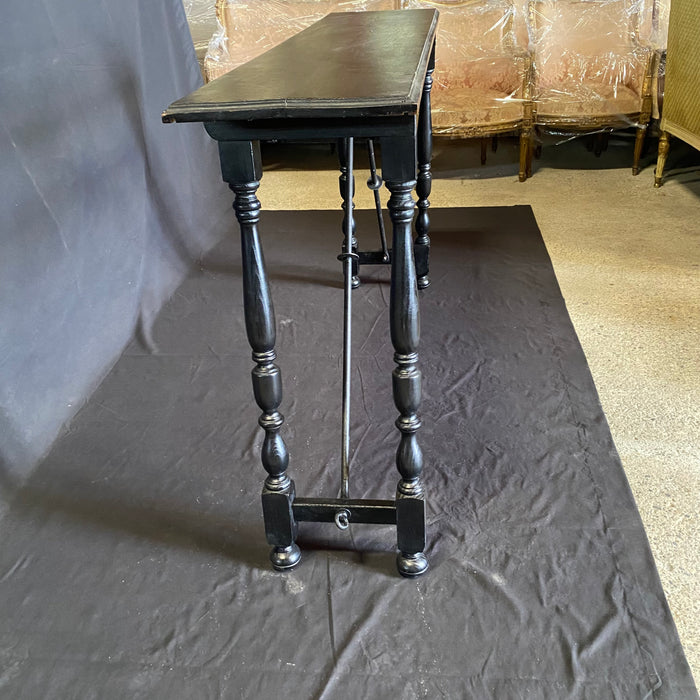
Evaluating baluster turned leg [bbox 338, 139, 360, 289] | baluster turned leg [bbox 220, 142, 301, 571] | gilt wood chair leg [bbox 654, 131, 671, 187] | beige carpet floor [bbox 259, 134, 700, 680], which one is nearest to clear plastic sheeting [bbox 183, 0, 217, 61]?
beige carpet floor [bbox 259, 134, 700, 680]

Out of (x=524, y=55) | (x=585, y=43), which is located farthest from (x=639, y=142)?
(x=524, y=55)

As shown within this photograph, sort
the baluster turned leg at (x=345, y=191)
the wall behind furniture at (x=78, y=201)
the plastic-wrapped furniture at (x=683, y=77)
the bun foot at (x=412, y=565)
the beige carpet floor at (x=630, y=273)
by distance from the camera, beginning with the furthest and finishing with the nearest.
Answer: the plastic-wrapped furniture at (x=683, y=77), the baluster turned leg at (x=345, y=191), the wall behind furniture at (x=78, y=201), the beige carpet floor at (x=630, y=273), the bun foot at (x=412, y=565)

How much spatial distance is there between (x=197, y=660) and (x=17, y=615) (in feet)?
1.29

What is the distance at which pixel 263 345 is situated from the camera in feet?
4.19

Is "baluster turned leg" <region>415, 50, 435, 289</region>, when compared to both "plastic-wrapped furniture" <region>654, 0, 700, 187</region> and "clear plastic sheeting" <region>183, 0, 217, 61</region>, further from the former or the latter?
"clear plastic sheeting" <region>183, 0, 217, 61</region>

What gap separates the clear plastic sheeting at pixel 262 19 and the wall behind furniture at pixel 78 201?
4.05 ft

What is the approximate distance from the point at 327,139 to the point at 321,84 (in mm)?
99

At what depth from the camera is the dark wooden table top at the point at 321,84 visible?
3.48ft

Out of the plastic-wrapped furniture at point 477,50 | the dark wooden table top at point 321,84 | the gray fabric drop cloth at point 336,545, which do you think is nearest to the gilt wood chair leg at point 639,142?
the plastic-wrapped furniture at point 477,50

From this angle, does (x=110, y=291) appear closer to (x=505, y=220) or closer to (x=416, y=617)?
(x=416, y=617)

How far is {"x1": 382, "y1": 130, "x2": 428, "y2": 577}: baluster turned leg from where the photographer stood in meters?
1.13

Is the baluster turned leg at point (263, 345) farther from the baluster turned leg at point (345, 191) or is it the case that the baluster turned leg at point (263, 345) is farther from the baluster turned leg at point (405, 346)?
the baluster turned leg at point (345, 191)

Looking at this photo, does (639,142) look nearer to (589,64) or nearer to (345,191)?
(589,64)

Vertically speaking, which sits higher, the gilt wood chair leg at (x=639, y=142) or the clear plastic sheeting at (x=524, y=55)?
the clear plastic sheeting at (x=524, y=55)
